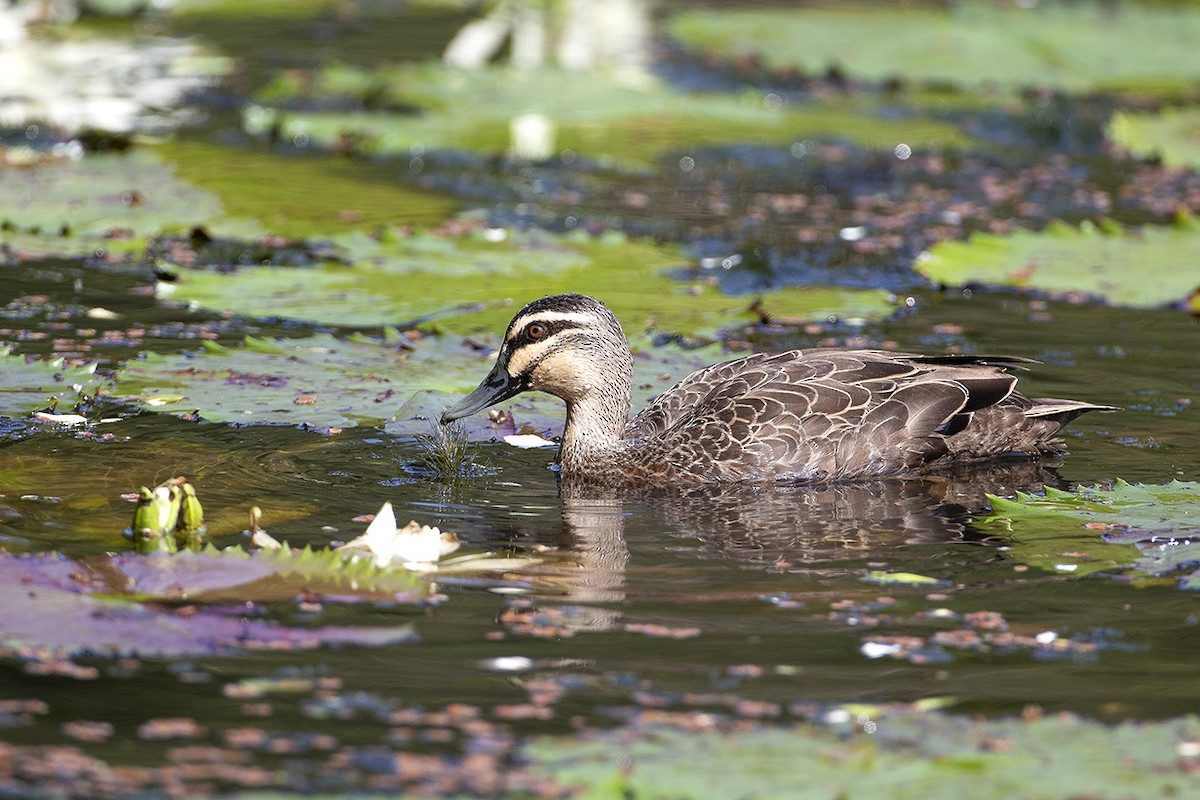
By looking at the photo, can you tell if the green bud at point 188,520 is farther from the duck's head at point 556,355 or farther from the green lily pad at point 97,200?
the green lily pad at point 97,200

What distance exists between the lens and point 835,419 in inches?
352

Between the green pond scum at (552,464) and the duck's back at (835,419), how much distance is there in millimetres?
217

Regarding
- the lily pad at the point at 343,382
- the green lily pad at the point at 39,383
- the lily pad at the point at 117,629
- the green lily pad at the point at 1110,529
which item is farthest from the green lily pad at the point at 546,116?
the lily pad at the point at 117,629

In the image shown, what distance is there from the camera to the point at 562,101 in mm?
17703

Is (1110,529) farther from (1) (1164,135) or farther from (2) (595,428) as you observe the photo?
(1) (1164,135)

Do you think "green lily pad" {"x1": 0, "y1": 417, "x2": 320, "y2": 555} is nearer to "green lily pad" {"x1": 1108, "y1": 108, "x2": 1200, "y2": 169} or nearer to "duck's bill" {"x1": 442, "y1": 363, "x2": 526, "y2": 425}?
"duck's bill" {"x1": 442, "y1": 363, "x2": 526, "y2": 425}


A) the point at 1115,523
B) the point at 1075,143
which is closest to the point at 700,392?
A: the point at 1115,523

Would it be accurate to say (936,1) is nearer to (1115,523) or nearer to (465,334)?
(465,334)

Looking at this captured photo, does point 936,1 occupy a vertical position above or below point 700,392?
above

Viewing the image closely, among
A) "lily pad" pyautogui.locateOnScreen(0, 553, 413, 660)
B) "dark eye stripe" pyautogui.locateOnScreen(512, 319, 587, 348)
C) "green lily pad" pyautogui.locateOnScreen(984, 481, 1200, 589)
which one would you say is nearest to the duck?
"dark eye stripe" pyautogui.locateOnScreen(512, 319, 587, 348)

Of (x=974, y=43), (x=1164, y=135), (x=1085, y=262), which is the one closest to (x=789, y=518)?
(x=1085, y=262)

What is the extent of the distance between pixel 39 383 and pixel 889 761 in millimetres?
5820

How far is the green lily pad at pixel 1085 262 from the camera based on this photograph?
1175cm

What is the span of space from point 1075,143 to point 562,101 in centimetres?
538
